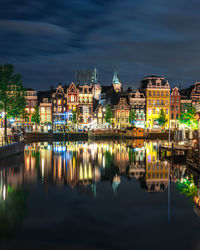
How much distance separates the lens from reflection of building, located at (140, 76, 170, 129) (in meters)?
107

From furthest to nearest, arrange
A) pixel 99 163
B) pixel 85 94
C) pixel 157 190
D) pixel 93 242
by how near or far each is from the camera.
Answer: pixel 85 94 < pixel 99 163 < pixel 157 190 < pixel 93 242

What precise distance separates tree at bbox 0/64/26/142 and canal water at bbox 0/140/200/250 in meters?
21.3

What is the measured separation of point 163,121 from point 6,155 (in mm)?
69446

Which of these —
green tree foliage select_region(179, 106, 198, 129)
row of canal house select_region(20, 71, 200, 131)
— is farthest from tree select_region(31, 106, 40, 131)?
green tree foliage select_region(179, 106, 198, 129)

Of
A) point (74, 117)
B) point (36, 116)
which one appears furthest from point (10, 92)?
point (74, 117)

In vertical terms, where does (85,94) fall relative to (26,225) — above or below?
above

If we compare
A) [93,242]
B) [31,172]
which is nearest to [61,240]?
[93,242]

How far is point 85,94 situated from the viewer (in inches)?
4242

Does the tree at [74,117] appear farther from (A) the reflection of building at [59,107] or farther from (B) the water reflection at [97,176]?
(B) the water reflection at [97,176]

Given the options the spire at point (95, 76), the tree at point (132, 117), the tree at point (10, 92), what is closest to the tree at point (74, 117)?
the tree at point (132, 117)

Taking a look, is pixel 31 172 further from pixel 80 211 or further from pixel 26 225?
pixel 26 225

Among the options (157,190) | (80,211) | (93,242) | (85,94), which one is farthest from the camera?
(85,94)

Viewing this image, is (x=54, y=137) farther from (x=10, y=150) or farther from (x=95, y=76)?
(x=95, y=76)

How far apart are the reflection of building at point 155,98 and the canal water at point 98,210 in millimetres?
78782
